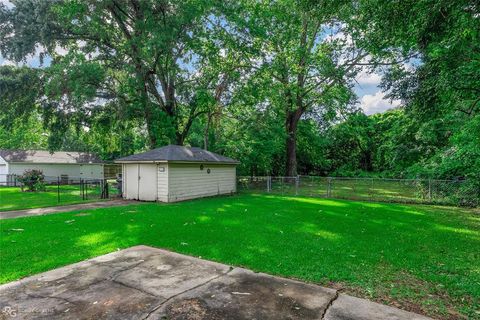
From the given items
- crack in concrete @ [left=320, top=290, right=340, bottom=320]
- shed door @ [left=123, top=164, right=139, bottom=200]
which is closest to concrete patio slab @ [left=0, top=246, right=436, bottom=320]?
crack in concrete @ [left=320, top=290, right=340, bottom=320]

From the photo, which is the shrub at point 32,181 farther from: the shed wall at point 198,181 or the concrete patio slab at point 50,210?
the shed wall at point 198,181

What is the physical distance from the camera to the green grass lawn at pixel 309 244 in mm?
3768

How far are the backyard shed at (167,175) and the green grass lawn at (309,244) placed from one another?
97.4 inches

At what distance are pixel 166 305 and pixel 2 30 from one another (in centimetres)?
1778

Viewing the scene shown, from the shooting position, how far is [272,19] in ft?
59.9

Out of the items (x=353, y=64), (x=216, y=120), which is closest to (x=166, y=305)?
(x=216, y=120)

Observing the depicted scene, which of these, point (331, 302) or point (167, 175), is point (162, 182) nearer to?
point (167, 175)

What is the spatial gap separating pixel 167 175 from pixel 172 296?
29.2ft

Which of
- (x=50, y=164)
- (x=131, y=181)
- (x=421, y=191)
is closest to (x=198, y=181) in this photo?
(x=131, y=181)

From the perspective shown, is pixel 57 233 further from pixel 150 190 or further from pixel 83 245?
pixel 150 190

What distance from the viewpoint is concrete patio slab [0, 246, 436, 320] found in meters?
2.91

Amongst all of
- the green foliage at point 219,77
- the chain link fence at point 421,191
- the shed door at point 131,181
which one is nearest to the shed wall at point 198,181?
the shed door at point 131,181

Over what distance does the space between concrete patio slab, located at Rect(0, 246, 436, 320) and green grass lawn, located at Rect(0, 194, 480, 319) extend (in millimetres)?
394

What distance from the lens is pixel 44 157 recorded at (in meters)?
25.0
